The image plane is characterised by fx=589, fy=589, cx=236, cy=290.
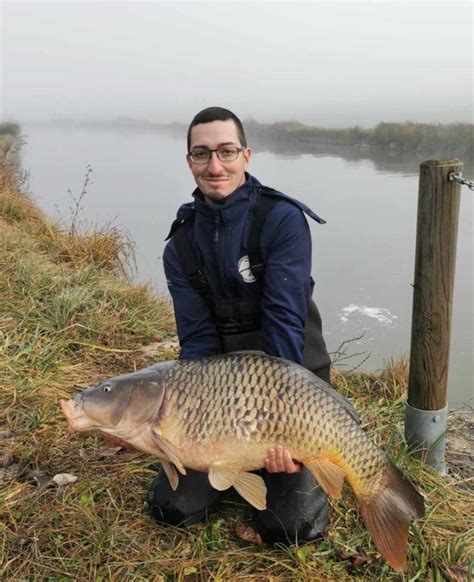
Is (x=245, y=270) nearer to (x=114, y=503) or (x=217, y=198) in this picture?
(x=217, y=198)

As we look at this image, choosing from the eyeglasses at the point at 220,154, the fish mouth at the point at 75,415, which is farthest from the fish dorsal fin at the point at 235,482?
the eyeglasses at the point at 220,154

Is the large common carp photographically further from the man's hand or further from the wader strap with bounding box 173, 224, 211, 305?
the wader strap with bounding box 173, 224, 211, 305

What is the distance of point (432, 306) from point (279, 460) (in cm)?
83

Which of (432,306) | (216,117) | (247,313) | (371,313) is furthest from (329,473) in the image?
(371,313)

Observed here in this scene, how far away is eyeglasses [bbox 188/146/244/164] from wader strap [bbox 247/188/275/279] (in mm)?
170

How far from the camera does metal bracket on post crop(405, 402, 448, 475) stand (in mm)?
2059

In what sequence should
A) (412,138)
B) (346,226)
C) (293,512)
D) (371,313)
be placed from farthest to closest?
1. (412,138)
2. (346,226)
3. (371,313)
4. (293,512)

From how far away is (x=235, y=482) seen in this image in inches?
60.6

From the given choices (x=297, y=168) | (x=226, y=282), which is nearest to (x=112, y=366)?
(x=226, y=282)

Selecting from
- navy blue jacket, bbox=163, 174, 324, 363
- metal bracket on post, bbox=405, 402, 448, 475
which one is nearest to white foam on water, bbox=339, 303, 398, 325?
metal bracket on post, bbox=405, 402, 448, 475

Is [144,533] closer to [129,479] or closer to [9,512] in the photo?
[129,479]

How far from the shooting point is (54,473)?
198 centimetres

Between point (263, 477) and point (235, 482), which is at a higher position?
point (235, 482)

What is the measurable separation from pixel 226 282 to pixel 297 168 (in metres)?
12.0
